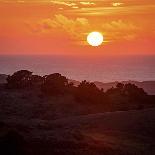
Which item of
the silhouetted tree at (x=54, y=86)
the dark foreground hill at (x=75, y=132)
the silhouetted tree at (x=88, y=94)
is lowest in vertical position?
the dark foreground hill at (x=75, y=132)

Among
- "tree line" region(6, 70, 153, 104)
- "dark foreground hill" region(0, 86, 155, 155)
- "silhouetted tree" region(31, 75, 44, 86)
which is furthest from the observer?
"silhouetted tree" region(31, 75, 44, 86)

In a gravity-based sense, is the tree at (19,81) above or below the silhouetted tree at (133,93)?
above

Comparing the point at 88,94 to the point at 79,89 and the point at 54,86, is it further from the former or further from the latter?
the point at 54,86

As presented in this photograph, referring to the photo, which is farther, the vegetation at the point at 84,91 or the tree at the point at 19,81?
the tree at the point at 19,81

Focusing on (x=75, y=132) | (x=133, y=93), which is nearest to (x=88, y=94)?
(x=133, y=93)

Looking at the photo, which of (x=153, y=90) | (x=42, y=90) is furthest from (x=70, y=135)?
(x=153, y=90)

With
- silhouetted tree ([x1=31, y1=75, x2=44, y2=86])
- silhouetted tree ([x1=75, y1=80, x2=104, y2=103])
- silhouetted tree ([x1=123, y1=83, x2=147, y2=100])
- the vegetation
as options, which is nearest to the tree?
the vegetation

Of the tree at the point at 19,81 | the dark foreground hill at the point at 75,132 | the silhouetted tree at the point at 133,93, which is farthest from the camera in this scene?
the tree at the point at 19,81

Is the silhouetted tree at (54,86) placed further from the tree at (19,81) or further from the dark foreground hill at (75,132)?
the dark foreground hill at (75,132)

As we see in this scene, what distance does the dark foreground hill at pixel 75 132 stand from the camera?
88.2 feet

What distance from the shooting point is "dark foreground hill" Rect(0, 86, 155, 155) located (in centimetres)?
2688

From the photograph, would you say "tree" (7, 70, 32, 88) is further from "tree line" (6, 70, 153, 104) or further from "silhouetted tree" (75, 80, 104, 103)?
"silhouetted tree" (75, 80, 104, 103)

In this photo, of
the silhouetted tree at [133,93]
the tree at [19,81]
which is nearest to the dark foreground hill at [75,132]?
the silhouetted tree at [133,93]

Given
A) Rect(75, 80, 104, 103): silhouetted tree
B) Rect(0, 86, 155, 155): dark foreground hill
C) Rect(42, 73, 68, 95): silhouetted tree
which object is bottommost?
Rect(0, 86, 155, 155): dark foreground hill
